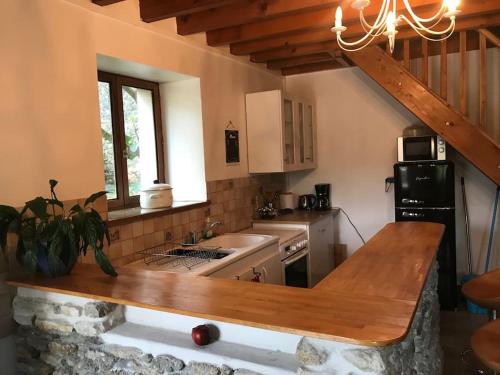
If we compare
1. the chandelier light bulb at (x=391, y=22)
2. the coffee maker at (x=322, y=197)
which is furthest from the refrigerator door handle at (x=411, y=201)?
the chandelier light bulb at (x=391, y=22)

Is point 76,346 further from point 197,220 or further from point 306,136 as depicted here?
point 306,136

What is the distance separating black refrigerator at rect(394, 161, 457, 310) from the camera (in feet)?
12.1

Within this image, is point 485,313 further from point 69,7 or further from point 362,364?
point 69,7

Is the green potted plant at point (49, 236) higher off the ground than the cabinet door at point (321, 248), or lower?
higher

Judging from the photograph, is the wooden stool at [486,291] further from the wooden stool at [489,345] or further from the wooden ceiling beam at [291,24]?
the wooden ceiling beam at [291,24]

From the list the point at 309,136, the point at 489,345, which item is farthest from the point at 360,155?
the point at 489,345

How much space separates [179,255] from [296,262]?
1241 mm

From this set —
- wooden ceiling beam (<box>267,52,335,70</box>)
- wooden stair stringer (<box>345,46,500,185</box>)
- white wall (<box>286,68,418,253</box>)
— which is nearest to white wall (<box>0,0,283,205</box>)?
wooden ceiling beam (<box>267,52,335,70</box>)

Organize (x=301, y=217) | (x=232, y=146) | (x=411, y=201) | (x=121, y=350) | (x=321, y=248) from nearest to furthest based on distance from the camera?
(x=121, y=350) → (x=232, y=146) → (x=411, y=201) → (x=301, y=217) → (x=321, y=248)

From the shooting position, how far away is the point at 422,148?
12.5 ft

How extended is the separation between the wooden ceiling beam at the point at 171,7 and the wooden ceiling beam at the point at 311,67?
83.0 inches

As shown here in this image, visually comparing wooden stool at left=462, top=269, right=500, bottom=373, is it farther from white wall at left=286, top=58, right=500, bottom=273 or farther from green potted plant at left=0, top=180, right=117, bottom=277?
green potted plant at left=0, top=180, right=117, bottom=277

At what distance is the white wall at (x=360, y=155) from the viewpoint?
412cm

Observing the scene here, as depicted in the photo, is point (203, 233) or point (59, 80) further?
point (203, 233)
